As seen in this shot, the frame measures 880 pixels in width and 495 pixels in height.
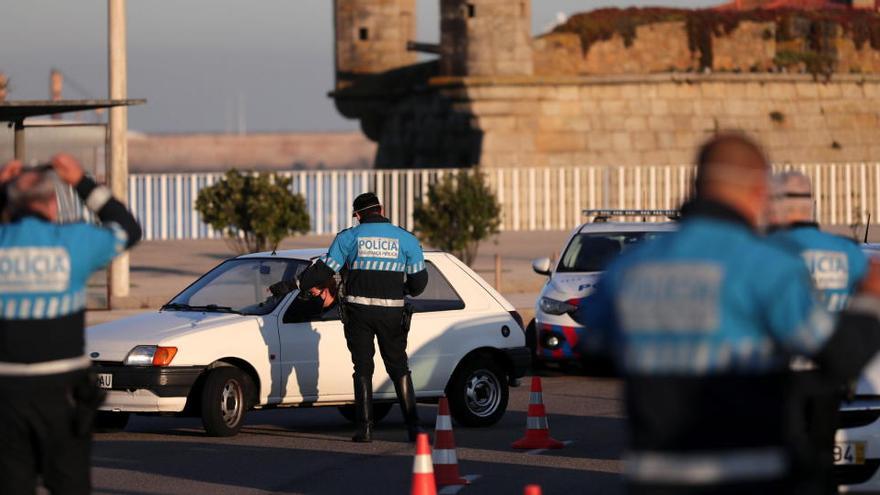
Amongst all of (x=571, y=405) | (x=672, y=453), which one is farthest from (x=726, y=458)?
(x=571, y=405)

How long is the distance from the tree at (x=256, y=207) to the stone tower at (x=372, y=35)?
21777mm

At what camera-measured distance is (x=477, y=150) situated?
45.3 meters

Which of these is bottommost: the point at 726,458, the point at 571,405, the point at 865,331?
the point at 571,405

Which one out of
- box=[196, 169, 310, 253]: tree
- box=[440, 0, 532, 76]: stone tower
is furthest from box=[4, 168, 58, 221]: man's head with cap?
box=[440, 0, 532, 76]: stone tower

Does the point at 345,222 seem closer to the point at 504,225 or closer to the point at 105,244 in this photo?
the point at 504,225

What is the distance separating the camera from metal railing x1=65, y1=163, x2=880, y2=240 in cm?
4378

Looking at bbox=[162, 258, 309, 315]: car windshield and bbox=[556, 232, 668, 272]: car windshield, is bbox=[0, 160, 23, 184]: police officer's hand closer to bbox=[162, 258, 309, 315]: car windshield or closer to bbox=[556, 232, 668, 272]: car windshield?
bbox=[162, 258, 309, 315]: car windshield

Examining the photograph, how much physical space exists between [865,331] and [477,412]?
29.9 ft

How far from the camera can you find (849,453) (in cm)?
908

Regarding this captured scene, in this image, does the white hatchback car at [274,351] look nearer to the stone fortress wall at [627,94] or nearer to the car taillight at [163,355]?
the car taillight at [163,355]

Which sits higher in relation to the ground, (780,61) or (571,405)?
(780,61)

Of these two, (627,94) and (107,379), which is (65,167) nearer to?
(107,379)

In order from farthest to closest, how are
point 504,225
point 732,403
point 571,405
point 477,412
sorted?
1. point 504,225
2. point 571,405
3. point 477,412
4. point 732,403

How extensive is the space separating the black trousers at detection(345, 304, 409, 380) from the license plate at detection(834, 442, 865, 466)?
14.5 ft
